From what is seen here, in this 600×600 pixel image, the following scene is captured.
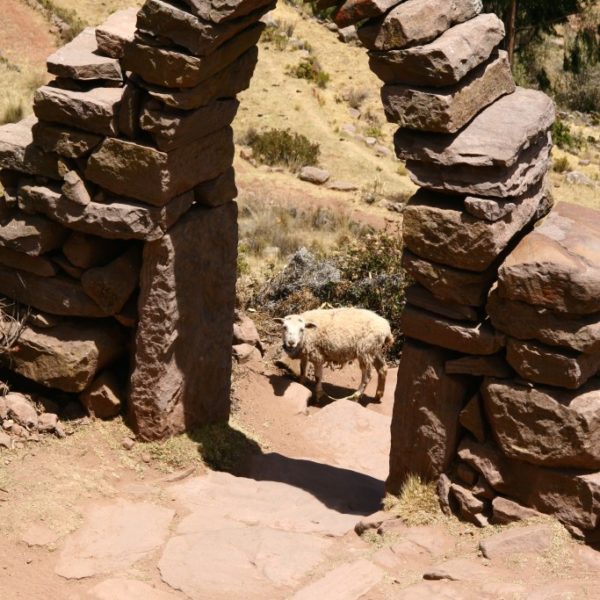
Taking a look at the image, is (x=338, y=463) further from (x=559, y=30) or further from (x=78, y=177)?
(x=559, y=30)

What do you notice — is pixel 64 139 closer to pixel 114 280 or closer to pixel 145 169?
pixel 145 169

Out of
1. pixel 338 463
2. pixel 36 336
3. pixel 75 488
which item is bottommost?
pixel 338 463

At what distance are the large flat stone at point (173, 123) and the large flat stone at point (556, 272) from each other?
2.57 m

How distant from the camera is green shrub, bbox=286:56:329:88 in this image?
24.2m

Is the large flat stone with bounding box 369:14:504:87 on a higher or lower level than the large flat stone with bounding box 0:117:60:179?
higher

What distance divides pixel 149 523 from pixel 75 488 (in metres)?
0.69

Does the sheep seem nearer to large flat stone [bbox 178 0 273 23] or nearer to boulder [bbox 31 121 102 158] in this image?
boulder [bbox 31 121 102 158]

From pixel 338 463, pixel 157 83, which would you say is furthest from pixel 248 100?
pixel 157 83

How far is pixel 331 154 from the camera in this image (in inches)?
795

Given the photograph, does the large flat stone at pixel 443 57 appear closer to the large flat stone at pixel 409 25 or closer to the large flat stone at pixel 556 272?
the large flat stone at pixel 409 25

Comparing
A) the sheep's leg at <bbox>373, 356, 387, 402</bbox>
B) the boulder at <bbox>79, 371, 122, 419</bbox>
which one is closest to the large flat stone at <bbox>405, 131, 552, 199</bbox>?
the boulder at <bbox>79, 371, 122, 419</bbox>

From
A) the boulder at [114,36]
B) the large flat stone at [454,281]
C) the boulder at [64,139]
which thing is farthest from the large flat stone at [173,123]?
the large flat stone at [454,281]

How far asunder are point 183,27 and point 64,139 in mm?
1430

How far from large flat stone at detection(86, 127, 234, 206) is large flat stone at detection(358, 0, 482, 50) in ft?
5.89
